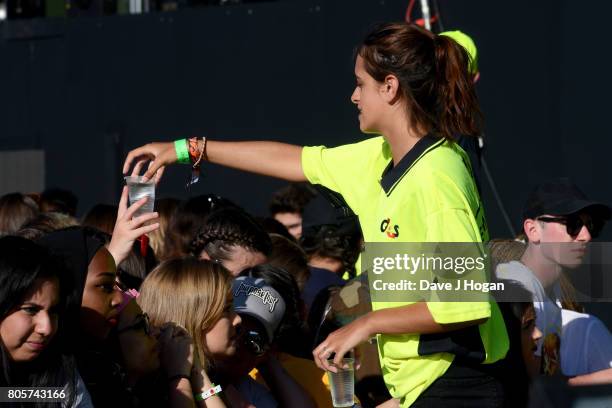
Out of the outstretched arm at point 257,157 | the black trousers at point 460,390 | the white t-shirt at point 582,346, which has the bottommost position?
the white t-shirt at point 582,346

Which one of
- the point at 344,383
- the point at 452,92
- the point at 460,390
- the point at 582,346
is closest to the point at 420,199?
the point at 452,92

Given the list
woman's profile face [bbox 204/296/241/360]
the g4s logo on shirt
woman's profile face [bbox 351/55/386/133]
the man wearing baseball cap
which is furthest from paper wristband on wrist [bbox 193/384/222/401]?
the man wearing baseball cap

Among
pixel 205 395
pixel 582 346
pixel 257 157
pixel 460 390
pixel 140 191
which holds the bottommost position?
pixel 582 346

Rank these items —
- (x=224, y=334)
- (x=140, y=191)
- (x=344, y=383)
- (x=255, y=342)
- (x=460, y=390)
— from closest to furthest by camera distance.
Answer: (x=460, y=390) < (x=344, y=383) < (x=140, y=191) < (x=224, y=334) < (x=255, y=342)

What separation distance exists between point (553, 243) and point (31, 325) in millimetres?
2340

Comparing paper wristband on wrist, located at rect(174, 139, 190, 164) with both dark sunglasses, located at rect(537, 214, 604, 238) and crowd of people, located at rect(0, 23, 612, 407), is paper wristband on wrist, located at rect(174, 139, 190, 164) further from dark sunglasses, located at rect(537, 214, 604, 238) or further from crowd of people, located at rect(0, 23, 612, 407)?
dark sunglasses, located at rect(537, 214, 604, 238)

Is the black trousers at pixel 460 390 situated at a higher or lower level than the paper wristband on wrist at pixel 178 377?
higher

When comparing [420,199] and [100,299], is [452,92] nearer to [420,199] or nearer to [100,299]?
[420,199]

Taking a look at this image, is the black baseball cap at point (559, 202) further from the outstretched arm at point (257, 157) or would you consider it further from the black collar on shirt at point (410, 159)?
the black collar on shirt at point (410, 159)

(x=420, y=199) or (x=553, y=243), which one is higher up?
(x=420, y=199)

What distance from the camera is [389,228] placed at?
3.23 m

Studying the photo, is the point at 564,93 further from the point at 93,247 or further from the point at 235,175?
the point at 93,247

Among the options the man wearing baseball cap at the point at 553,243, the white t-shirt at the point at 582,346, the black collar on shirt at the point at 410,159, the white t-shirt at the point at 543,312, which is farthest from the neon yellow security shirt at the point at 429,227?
the white t-shirt at the point at 582,346

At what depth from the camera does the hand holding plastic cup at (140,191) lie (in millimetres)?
3617
